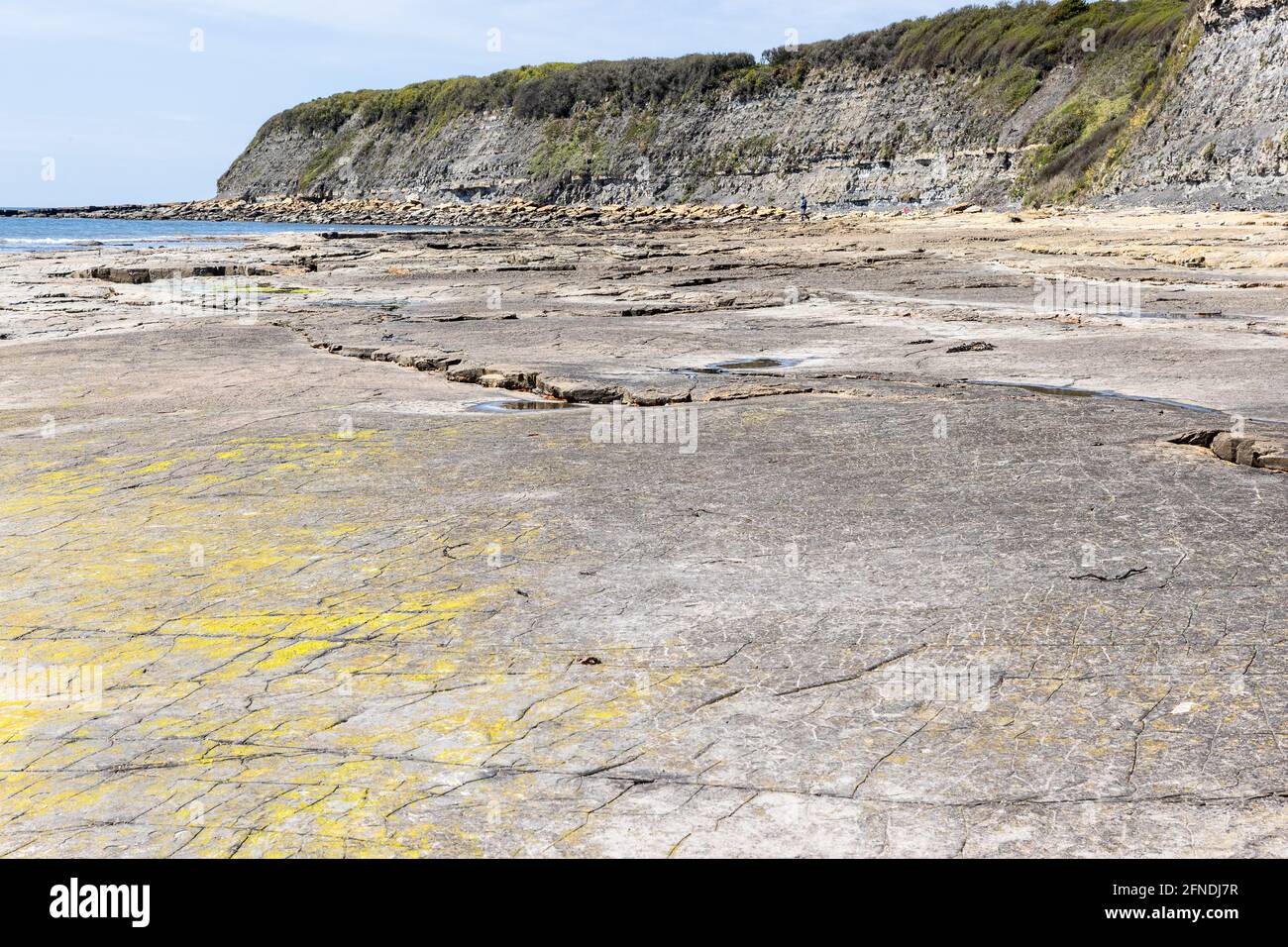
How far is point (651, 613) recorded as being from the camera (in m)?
4.17

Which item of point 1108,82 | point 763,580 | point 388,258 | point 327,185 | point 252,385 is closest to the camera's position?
point 763,580

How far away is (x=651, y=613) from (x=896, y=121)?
199ft

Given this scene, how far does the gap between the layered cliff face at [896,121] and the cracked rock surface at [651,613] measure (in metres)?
27.4

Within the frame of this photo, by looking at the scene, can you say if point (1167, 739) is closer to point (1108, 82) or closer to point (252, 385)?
point (252, 385)

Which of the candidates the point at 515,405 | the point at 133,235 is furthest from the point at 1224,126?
the point at 133,235

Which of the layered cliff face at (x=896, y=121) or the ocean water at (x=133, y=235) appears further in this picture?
the ocean water at (x=133, y=235)

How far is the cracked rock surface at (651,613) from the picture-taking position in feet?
9.42

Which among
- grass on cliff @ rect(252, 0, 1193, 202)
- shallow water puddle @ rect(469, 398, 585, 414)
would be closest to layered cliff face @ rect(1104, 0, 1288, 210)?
grass on cliff @ rect(252, 0, 1193, 202)

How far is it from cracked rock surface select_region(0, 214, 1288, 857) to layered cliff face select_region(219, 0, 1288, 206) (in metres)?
27.4

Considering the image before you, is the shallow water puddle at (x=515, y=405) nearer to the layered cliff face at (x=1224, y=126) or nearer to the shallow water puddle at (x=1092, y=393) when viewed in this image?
the shallow water puddle at (x=1092, y=393)

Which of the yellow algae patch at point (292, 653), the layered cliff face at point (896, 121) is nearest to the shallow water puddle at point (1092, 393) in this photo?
the yellow algae patch at point (292, 653)

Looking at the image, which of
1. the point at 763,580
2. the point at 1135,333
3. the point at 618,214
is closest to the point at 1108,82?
the point at 618,214
